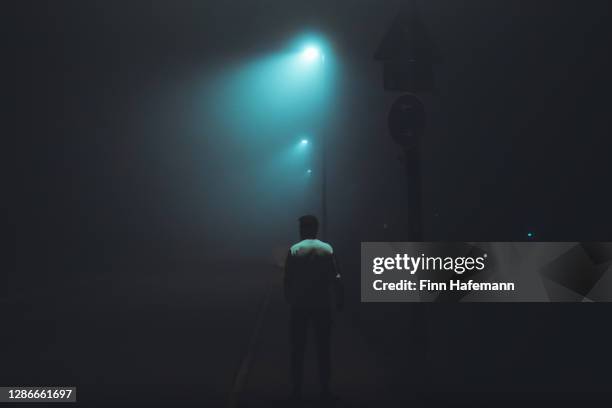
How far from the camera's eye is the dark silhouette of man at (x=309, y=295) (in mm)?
7719

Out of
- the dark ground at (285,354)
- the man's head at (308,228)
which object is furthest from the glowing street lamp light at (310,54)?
the man's head at (308,228)

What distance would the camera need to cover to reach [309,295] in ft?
25.4

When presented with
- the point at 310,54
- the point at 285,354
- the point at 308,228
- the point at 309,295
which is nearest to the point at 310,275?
the point at 309,295

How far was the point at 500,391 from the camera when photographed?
780 centimetres

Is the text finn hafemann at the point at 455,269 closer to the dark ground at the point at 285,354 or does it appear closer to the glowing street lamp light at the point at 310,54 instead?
the dark ground at the point at 285,354

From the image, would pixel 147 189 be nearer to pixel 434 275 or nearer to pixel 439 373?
pixel 434 275

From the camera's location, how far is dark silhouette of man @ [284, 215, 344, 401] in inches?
304

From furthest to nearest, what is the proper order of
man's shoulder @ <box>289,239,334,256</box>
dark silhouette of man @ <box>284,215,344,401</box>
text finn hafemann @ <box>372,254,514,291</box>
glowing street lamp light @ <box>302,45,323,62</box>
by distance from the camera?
1. glowing street lamp light @ <box>302,45,323,62</box>
2. text finn hafemann @ <box>372,254,514,291</box>
3. man's shoulder @ <box>289,239,334,256</box>
4. dark silhouette of man @ <box>284,215,344,401</box>

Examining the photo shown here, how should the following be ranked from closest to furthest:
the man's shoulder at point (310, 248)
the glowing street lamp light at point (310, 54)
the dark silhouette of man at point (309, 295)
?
the dark silhouette of man at point (309, 295)
the man's shoulder at point (310, 248)
the glowing street lamp light at point (310, 54)

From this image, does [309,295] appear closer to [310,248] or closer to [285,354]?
[310,248]

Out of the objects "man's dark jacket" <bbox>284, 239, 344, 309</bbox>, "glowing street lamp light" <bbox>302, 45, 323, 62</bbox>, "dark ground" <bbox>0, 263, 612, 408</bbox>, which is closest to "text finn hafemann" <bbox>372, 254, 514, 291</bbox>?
"dark ground" <bbox>0, 263, 612, 408</bbox>

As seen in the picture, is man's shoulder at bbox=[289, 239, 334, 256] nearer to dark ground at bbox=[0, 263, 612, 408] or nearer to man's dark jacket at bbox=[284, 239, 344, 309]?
man's dark jacket at bbox=[284, 239, 344, 309]

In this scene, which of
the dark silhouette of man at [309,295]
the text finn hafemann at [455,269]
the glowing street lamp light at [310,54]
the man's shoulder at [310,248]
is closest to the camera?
the dark silhouette of man at [309,295]

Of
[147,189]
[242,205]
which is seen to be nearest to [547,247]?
[147,189]
